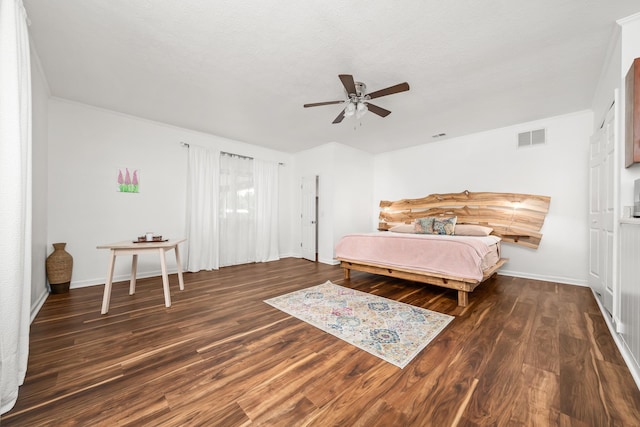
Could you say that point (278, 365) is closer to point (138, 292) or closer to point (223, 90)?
point (138, 292)

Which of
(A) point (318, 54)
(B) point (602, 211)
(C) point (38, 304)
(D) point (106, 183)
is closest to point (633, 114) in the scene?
(B) point (602, 211)

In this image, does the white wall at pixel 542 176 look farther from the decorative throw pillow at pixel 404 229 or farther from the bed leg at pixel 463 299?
the bed leg at pixel 463 299

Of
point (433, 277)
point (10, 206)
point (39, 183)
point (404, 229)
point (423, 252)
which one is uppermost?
point (39, 183)

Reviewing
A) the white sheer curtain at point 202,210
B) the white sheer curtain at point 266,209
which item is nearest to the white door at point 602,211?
the white sheer curtain at point 266,209

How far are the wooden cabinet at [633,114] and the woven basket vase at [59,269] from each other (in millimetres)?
5960

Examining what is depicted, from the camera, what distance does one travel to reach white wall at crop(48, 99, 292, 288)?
3430 mm

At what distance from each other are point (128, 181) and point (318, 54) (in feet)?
11.7

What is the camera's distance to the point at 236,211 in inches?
204

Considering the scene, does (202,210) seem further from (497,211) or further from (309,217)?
(497,211)

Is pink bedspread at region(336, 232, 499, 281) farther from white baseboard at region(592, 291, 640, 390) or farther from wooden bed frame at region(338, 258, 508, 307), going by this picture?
white baseboard at region(592, 291, 640, 390)

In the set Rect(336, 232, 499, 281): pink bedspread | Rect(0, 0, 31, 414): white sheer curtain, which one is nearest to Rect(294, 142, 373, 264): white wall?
Rect(336, 232, 499, 281): pink bedspread

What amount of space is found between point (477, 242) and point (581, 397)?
1.89m

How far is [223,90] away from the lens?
3.11 meters

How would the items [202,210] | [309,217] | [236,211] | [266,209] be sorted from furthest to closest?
1. [309,217]
2. [266,209]
3. [236,211]
4. [202,210]
